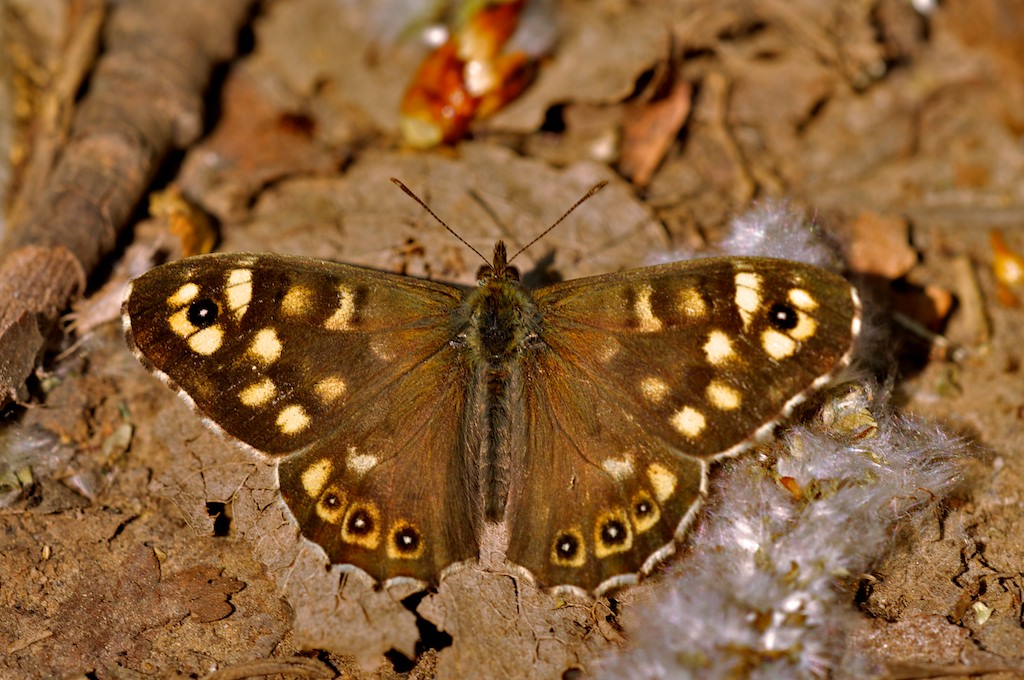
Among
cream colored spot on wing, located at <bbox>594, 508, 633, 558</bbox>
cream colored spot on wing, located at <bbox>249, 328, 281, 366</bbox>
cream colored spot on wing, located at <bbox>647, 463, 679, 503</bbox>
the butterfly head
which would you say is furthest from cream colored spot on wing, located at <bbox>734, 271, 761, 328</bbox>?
cream colored spot on wing, located at <bbox>249, 328, 281, 366</bbox>

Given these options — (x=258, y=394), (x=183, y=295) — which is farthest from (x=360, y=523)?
(x=183, y=295)

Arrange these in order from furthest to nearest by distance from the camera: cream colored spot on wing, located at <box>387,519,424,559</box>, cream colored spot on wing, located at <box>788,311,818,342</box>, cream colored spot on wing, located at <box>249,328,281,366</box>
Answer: cream colored spot on wing, located at <box>249,328,281,366</box> → cream colored spot on wing, located at <box>387,519,424,559</box> → cream colored spot on wing, located at <box>788,311,818,342</box>

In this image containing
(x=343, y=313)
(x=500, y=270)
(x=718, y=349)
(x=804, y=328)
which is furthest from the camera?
(x=500, y=270)

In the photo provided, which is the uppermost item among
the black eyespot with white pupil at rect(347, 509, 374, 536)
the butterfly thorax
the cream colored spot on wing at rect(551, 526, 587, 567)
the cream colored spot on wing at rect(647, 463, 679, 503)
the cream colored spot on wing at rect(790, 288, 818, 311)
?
the butterfly thorax

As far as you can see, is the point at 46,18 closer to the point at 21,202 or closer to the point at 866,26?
the point at 21,202

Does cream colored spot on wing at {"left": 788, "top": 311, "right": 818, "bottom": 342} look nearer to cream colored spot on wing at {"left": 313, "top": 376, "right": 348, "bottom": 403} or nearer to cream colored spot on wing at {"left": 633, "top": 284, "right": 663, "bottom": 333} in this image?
cream colored spot on wing at {"left": 633, "top": 284, "right": 663, "bottom": 333}

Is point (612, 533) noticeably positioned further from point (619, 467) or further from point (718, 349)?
point (718, 349)

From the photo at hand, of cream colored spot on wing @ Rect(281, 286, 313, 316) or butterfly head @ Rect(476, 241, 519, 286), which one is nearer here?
cream colored spot on wing @ Rect(281, 286, 313, 316)

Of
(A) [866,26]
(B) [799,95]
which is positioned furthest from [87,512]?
(A) [866,26]

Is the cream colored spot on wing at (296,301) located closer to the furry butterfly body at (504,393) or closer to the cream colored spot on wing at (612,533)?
the furry butterfly body at (504,393)

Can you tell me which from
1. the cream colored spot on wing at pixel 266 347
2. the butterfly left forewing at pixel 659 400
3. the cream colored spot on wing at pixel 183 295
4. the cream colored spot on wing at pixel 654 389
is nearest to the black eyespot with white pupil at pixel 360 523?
the butterfly left forewing at pixel 659 400
